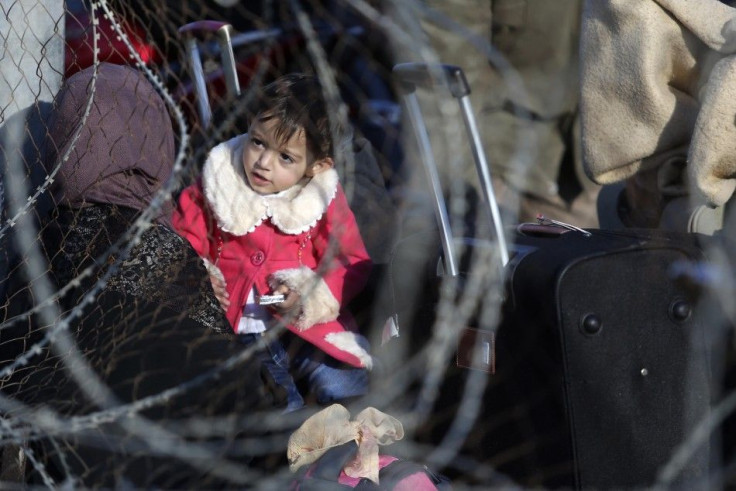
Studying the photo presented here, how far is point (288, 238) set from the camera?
2227 millimetres

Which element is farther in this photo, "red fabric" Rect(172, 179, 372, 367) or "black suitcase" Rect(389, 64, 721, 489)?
"red fabric" Rect(172, 179, 372, 367)

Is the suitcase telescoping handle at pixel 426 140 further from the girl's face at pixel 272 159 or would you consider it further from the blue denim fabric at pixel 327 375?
the blue denim fabric at pixel 327 375

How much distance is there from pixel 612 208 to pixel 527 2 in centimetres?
83

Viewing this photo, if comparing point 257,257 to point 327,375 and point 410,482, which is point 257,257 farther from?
point 410,482

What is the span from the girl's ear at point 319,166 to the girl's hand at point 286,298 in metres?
0.29

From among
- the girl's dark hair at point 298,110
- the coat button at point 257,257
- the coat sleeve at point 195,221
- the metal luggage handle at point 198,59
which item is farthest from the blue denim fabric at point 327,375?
the metal luggage handle at point 198,59

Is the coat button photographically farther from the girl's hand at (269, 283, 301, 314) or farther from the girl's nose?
the girl's nose

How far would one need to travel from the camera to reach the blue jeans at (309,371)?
6.82 feet

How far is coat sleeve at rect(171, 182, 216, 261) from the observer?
2189 mm

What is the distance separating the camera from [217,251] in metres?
2.21

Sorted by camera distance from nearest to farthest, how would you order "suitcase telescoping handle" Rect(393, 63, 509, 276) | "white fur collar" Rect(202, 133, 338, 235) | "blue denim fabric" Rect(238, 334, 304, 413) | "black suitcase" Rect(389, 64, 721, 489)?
1. "black suitcase" Rect(389, 64, 721, 489)
2. "suitcase telescoping handle" Rect(393, 63, 509, 276)
3. "blue denim fabric" Rect(238, 334, 304, 413)
4. "white fur collar" Rect(202, 133, 338, 235)

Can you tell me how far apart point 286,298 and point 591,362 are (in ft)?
2.46

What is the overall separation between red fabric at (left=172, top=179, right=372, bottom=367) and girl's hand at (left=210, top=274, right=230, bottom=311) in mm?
14

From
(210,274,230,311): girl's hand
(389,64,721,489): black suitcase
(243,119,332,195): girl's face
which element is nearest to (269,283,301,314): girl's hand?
(210,274,230,311): girl's hand
